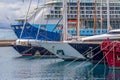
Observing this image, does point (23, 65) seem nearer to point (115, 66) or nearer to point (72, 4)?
point (115, 66)

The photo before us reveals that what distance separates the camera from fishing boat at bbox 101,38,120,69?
5316 cm

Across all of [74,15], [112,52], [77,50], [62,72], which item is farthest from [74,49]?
[74,15]

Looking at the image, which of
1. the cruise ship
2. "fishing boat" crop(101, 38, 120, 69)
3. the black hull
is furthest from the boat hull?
the cruise ship

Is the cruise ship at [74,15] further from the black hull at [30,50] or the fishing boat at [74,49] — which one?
the fishing boat at [74,49]

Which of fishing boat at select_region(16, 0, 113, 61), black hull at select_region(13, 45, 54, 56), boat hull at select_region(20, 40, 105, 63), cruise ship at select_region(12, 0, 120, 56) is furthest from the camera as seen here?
cruise ship at select_region(12, 0, 120, 56)

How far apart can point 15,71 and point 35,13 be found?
51.1 meters

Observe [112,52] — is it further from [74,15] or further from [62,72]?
[74,15]

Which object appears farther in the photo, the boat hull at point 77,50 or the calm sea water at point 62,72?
the boat hull at point 77,50

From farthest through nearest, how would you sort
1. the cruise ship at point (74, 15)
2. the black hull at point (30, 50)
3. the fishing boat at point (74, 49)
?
the cruise ship at point (74, 15), the black hull at point (30, 50), the fishing boat at point (74, 49)

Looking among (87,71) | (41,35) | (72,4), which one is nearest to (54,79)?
(87,71)

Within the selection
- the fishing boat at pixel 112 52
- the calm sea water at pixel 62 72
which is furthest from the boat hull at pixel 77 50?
the fishing boat at pixel 112 52

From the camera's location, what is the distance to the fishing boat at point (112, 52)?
5316 cm

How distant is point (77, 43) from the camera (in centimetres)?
6275

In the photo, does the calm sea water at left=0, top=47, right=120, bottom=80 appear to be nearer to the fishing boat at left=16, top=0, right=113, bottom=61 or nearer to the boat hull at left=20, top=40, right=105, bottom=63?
the boat hull at left=20, top=40, right=105, bottom=63
